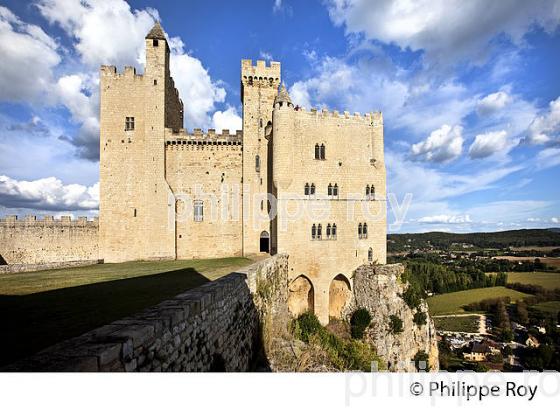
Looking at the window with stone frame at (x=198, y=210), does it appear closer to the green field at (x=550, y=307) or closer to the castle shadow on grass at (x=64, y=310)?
the castle shadow on grass at (x=64, y=310)

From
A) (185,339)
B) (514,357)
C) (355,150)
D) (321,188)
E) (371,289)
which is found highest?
(355,150)

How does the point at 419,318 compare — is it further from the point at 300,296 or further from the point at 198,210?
the point at 198,210

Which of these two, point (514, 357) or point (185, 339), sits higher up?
point (185, 339)

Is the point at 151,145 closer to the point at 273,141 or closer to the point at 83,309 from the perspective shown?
the point at 273,141

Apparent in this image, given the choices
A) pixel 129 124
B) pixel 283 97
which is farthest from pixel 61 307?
pixel 283 97

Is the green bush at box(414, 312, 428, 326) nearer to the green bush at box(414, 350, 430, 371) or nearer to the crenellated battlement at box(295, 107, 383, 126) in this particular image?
the green bush at box(414, 350, 430, 371)

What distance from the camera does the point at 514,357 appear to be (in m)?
41.4

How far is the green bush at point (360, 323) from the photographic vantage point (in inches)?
771

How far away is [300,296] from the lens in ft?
67.9

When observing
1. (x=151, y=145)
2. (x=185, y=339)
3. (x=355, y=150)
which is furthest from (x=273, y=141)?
(x=185, y=339)

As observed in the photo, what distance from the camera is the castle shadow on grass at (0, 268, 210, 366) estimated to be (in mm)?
4074
